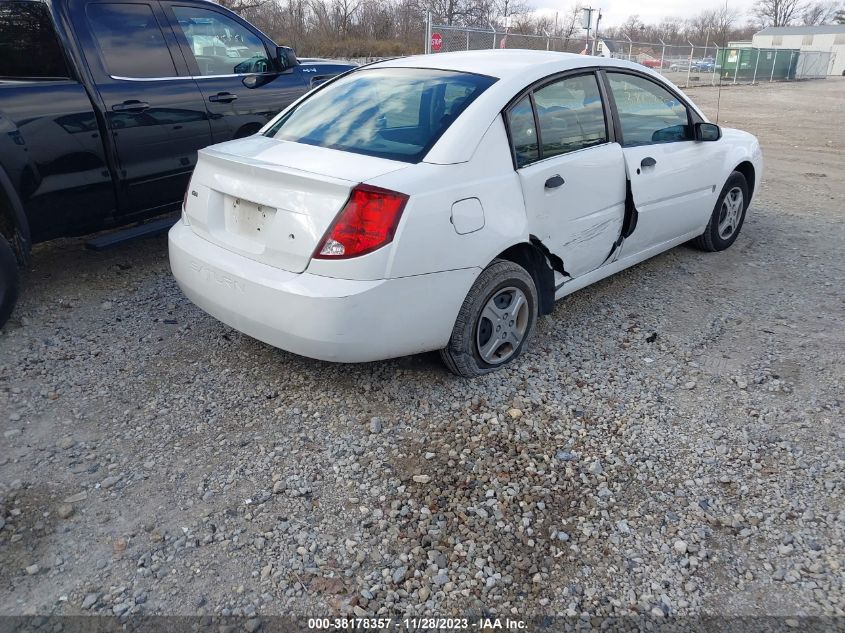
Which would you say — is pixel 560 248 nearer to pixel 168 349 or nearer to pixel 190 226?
pixel 190 226

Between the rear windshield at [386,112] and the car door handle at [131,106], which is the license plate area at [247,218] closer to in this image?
the rear windshield at [386,112]

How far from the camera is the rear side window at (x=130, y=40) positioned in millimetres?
4777

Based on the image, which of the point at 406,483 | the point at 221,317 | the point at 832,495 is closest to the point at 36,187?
the point at 221,317

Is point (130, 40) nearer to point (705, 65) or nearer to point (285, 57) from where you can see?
point (285, 57)

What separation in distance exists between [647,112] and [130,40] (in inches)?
148

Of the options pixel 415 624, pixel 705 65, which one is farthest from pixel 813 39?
pixel 415 624

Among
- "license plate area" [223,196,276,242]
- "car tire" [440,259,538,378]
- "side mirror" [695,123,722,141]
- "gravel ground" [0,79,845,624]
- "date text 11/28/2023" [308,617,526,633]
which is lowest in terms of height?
"date text 11/28/2023" [308,617,526,633]

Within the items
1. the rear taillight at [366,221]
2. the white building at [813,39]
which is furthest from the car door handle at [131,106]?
the white building at [813,39]

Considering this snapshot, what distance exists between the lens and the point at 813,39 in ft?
222

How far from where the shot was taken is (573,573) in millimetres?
2488

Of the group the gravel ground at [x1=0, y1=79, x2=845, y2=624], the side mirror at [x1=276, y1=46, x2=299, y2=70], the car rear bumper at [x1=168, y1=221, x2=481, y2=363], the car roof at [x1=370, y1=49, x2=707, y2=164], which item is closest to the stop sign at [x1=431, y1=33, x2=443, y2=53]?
the side mirror at [x1=276, y1=46, x2=299, y2=70]

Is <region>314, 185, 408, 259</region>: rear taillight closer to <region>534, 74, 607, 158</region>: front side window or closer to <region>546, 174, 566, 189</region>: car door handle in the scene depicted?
<region>546, 174, 566, 189</region>: car door handle

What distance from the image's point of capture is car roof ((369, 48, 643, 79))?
3826 millimetres

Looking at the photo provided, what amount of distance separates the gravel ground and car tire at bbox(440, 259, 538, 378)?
148 millimetres
